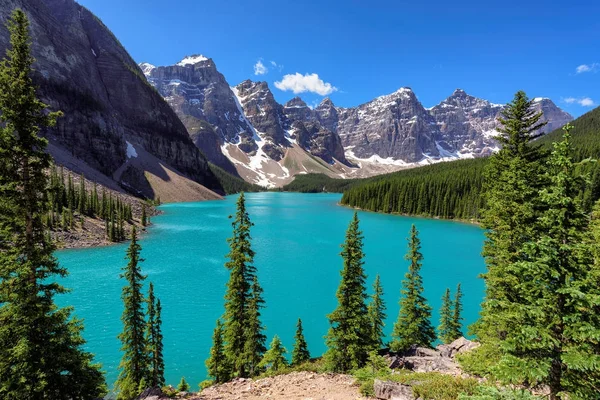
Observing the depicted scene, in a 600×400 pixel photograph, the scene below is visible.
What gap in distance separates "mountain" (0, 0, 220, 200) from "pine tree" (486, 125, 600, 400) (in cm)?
14205

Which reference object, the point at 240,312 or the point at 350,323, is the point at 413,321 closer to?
the point at 350,323

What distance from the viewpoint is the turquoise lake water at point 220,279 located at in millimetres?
28484

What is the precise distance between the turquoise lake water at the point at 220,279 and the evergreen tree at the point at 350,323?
8.09 metres

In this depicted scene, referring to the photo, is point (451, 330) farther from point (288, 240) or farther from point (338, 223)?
point (338, 223)

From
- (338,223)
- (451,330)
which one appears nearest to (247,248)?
(451,330)

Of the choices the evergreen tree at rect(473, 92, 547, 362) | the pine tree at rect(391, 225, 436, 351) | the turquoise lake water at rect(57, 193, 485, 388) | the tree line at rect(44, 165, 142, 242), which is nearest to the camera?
the evergreen tree at rect(473, 92, 547, 362)

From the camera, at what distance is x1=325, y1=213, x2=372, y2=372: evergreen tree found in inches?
790

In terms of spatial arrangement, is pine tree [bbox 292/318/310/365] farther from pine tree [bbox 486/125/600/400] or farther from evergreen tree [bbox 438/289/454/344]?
pine tree [bbox 486/125/600/400]

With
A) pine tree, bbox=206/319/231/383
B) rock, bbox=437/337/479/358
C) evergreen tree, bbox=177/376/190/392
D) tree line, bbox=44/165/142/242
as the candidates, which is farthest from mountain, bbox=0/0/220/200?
rock, bbox=437/337/479/358

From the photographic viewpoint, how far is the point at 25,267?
11219 mm

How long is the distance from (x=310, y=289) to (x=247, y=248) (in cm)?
2127

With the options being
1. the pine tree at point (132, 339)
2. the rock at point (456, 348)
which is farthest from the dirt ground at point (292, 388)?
the rock at point (456, 348)

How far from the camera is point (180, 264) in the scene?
5188 cm

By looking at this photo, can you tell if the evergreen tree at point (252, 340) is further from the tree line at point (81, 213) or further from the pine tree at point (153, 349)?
the tree line at point (81, 213)
